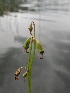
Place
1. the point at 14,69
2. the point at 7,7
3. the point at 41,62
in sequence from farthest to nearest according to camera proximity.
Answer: the point at 7,7 → the point at 41,62 → the point at 14,69

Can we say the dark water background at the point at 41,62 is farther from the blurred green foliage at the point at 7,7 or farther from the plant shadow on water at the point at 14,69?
the blurred green foliage at the point at 7,7

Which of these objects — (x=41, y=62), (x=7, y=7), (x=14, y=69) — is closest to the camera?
(x=14, y=69)

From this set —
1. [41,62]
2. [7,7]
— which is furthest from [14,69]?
[7,7]

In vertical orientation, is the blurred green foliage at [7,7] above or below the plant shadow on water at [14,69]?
above

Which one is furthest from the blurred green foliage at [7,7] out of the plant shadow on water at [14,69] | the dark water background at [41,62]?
the plant shadow on water at [14,69]

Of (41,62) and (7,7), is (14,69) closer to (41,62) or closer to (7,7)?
(41,62)

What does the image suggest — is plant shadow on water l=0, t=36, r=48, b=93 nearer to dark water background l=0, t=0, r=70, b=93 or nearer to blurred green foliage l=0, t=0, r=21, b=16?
dark water background l=0, t=0, r=70, b=93

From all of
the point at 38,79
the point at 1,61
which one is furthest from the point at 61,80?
the point at 1,61

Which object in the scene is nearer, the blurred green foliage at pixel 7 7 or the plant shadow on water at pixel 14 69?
the plant shadow on water at pixel 14 69
